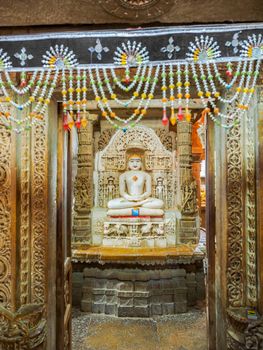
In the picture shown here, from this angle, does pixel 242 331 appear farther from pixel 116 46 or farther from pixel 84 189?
pixel 84 189

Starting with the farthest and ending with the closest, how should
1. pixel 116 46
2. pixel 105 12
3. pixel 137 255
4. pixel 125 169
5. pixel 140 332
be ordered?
pixel 125 169
pixel 137 255
pixel 140 332
pixel 105 12
pixel 116 46

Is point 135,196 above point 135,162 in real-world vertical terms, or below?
below

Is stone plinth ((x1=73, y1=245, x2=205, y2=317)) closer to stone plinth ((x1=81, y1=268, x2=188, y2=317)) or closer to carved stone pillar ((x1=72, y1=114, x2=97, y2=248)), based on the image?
stone plinth ((x1=81, y1=268, x2=188, y2=317))

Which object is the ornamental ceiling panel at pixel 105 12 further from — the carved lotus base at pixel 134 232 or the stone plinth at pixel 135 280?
the carved lotus base at pixel 134 232

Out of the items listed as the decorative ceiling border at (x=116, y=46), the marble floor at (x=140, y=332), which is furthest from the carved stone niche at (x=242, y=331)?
the decorative ceiling border at (x=116, y=46)

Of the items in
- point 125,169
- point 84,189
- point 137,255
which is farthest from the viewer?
point 125,169

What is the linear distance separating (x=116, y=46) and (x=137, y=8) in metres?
0.76

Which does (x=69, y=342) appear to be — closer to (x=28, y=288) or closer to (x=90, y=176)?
(x=28, y=288)

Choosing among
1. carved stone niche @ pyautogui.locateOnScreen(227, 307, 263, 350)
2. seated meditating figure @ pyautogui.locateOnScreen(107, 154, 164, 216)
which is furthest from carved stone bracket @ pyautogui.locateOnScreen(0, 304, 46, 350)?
seated meditating figure @ pyautogui.locateOnScreen(107, 154, 164, 216)

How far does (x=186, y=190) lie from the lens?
5852 millimetres

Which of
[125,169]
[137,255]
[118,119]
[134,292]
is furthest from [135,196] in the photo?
[118,119]

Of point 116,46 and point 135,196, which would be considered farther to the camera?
point 135,196

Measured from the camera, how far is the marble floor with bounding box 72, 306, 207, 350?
13.6ft

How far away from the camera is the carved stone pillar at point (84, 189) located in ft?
19.4
